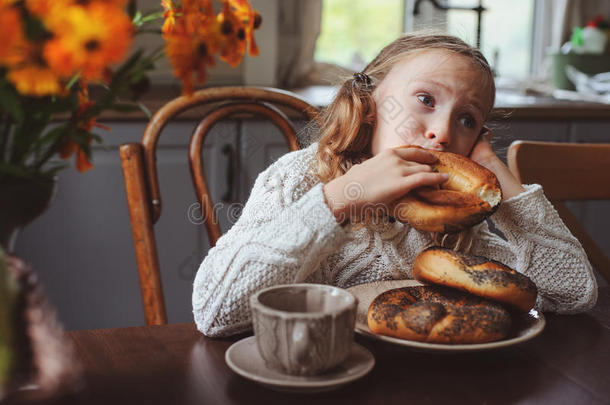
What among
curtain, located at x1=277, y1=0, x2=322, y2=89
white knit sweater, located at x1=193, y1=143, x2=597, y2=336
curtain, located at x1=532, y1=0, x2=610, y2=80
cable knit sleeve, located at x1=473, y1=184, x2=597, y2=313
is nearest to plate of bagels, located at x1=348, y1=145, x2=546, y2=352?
white knit sweater, located at x1=193, y1=143, x2=597, y2=336

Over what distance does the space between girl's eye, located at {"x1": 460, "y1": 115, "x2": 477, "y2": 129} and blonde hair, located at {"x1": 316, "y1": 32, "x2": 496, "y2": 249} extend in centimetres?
7

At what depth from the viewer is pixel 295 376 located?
1.93ft

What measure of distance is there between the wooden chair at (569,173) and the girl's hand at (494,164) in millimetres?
152

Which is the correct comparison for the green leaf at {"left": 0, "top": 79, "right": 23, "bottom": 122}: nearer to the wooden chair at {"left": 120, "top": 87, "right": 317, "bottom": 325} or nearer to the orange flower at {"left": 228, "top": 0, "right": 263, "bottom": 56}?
the orange flower at {"left": 228, "top": 0, "right": 263, "bottom": 56}

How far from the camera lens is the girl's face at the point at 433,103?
1010 mm

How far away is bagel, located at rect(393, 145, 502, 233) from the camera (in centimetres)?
74

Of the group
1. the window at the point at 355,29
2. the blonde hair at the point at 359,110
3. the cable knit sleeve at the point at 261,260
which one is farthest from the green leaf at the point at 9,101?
the window at the point at 355,29

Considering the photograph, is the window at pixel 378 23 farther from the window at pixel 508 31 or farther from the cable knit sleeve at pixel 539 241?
the cable knit sleeve at pixel 539 241

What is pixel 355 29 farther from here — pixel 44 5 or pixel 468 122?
pixel 44 5

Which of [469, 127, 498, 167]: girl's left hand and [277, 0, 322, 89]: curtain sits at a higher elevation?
[277, 0, 322, 89]: curtain

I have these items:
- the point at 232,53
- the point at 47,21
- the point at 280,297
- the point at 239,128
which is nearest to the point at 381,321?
the point at 280,297

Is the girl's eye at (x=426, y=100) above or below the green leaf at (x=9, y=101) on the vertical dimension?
below

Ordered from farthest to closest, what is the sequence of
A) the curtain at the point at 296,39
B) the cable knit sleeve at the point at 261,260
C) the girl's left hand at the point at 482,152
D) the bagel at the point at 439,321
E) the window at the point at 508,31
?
the window at the point at 508,31
the curtain at the point at 296,39
the girl's left hand at the point at 482,152
the cable knit sleeve at the point at 261,260
the bagel at the point at 439,321

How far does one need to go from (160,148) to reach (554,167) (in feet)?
3.68
